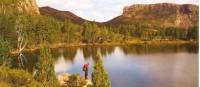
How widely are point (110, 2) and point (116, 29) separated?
111 ft

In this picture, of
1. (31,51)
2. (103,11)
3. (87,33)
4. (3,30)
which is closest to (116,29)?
(87,33)

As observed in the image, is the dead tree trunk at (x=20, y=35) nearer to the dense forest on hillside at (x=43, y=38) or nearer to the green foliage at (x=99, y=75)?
the dense forest on hillside at (x=43, y=38)

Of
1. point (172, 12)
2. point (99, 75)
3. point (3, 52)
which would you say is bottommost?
point (99, 75)

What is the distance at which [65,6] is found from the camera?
11.4 metres

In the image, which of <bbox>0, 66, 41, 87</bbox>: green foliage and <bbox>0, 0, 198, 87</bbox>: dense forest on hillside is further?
<bbox>0, 0, 198, 87</bbox>: dense forest on hillside

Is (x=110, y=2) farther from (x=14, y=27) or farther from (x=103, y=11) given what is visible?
(x=14, y=27)

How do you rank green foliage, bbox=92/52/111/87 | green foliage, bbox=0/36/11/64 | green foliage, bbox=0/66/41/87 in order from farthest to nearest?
green foliage, bbox=0/36/11/64 < green foliage, bbox=92/52/111/87 < green foliage, bbox=0/66/41/87

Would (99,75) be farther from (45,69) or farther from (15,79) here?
(15,79)

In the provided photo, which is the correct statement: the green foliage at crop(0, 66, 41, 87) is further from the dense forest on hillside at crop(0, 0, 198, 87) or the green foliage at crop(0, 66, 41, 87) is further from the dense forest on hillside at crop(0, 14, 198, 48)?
the dense forest on hillside at crop(0, 14, 198, 48)

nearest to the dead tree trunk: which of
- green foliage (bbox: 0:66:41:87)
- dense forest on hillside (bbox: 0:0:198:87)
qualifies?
dense forest on hillside (bbox: 0:0:198:87)

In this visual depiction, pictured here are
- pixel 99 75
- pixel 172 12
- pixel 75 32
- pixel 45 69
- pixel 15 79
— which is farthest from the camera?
pixel 75 32

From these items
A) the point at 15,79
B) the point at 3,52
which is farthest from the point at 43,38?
the point at 15,79

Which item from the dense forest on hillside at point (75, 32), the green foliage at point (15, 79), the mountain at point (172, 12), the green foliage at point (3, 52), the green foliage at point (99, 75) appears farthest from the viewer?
the dense forest on hillside at point (75, 32)

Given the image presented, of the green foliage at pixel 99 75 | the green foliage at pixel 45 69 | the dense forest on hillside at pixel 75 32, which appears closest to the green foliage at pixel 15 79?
the green foliage at pixel 45 69
